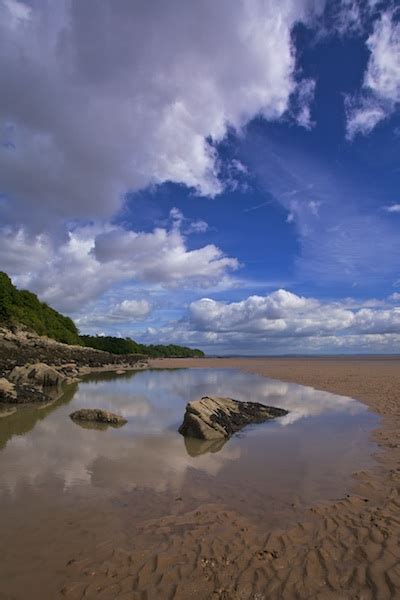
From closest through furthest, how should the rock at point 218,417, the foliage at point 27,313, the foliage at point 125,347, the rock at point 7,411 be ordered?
the rock at point 218,417 < the rock at point 7,411 < the foliage at point 27,313 < the foliage at point 125,347

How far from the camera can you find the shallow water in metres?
7.66

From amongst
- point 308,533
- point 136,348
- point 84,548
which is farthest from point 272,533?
point 136,348

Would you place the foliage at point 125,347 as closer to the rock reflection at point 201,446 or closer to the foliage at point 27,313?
the foliage at point 27,313

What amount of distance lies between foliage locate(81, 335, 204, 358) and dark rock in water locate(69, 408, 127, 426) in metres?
94.9

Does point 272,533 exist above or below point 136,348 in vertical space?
below

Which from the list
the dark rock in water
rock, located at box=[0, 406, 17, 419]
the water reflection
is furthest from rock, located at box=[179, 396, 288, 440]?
rock, located at box=[0, 406, 17, 419]

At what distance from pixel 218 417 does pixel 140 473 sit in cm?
639

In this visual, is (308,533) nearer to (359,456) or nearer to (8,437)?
(359,456)

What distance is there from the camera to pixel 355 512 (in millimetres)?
8562

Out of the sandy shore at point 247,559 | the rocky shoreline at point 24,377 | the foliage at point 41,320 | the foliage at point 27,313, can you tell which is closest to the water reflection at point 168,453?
the sandy shore at point 247,559

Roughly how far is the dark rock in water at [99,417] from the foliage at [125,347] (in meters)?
94.9

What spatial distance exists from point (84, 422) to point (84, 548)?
11693mm

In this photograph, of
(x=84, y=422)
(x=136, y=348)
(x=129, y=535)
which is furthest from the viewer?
(x=136, y=348)

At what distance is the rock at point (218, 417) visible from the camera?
15762 millimetres
